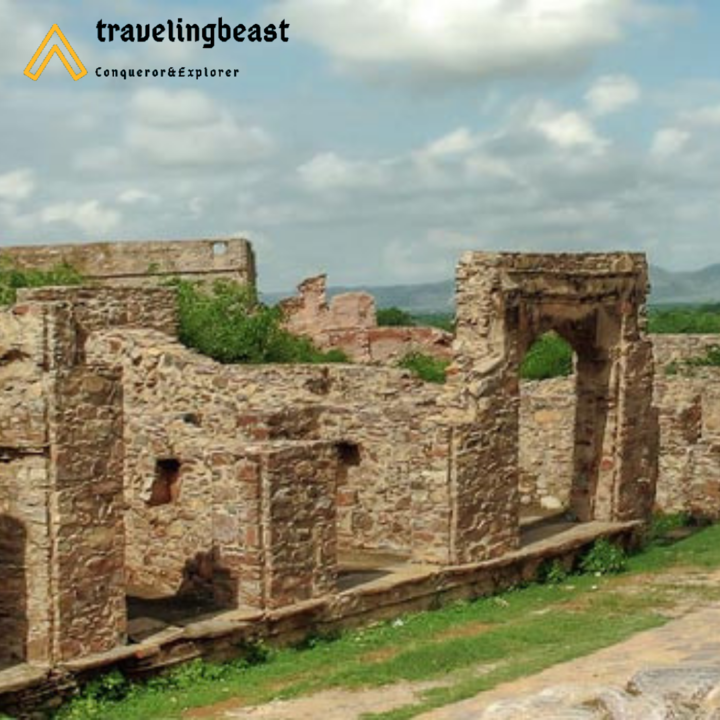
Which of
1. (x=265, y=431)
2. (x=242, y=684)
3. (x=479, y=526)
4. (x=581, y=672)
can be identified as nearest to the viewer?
(x=581, y=672)

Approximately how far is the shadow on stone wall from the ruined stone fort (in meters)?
0.02

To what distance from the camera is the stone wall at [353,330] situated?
125 ft

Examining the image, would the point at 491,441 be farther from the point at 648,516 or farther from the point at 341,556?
the point at 648,516

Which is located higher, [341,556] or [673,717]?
[673,717]

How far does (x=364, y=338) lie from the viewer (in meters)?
38.3

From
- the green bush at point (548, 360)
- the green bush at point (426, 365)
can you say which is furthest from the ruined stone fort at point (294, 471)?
the green bush at point (548, 360)

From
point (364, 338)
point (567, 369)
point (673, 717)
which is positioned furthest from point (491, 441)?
point (364, 338)

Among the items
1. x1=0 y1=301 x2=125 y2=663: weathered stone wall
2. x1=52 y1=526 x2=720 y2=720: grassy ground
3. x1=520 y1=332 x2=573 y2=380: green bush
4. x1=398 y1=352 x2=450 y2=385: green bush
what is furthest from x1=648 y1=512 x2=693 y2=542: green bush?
x1=520 y1=332 x2=573 y2=380: green bush

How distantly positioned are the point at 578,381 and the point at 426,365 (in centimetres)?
1578

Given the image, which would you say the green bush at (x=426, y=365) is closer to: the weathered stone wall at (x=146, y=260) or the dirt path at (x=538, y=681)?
the weathered stone wall at (x=146, y=260)

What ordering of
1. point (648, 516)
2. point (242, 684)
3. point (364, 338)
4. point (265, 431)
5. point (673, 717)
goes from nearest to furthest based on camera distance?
point (673, 717)
point (242, 684)
point (265, 431)
point (648, 516)
point (364, 338)

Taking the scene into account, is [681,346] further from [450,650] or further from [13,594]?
[13,594]

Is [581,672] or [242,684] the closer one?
[581,672]

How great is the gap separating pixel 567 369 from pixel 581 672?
24.7 meters
